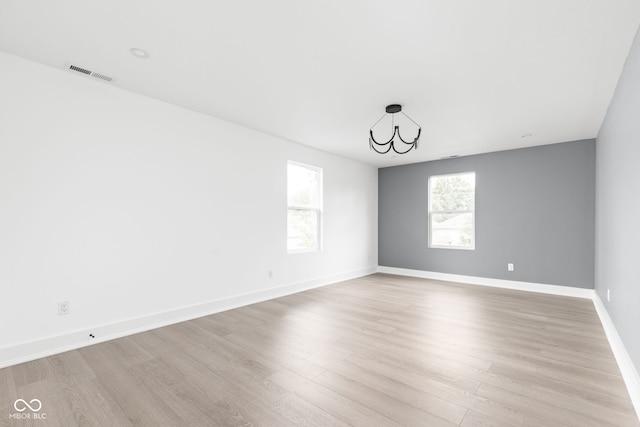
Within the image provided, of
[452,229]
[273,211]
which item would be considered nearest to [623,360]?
[452,229]

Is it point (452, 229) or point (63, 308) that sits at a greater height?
point (452, 229)

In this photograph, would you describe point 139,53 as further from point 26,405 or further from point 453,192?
point 453,192

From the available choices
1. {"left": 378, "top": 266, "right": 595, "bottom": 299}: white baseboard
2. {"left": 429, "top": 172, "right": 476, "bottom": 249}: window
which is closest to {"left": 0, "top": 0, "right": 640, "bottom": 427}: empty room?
{"left": 378, "top": 266, "right": 595, "bottom": 299}: white baseboard

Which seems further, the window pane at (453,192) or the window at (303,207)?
the window pane at (453,192)

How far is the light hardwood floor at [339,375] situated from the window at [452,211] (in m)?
2.33

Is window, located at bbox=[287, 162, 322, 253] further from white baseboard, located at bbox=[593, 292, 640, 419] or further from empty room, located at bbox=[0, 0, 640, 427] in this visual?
white baseboard, located at bbox=[593, 292, 640, 419]

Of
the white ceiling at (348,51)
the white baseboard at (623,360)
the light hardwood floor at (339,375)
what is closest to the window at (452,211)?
the white ceiling at (348,51)

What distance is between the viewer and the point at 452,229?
597cm

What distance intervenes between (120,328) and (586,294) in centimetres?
→ 623

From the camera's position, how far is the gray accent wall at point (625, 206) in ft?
6.61

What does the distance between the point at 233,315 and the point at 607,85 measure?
177 inches

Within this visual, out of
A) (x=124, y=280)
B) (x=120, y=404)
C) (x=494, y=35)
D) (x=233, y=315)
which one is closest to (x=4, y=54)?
(x=124, y=280)

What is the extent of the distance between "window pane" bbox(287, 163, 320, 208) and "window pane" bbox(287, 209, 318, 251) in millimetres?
155

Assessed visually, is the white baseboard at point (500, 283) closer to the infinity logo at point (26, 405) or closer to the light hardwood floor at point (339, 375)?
the light hardwood floor at point (339, 375)
